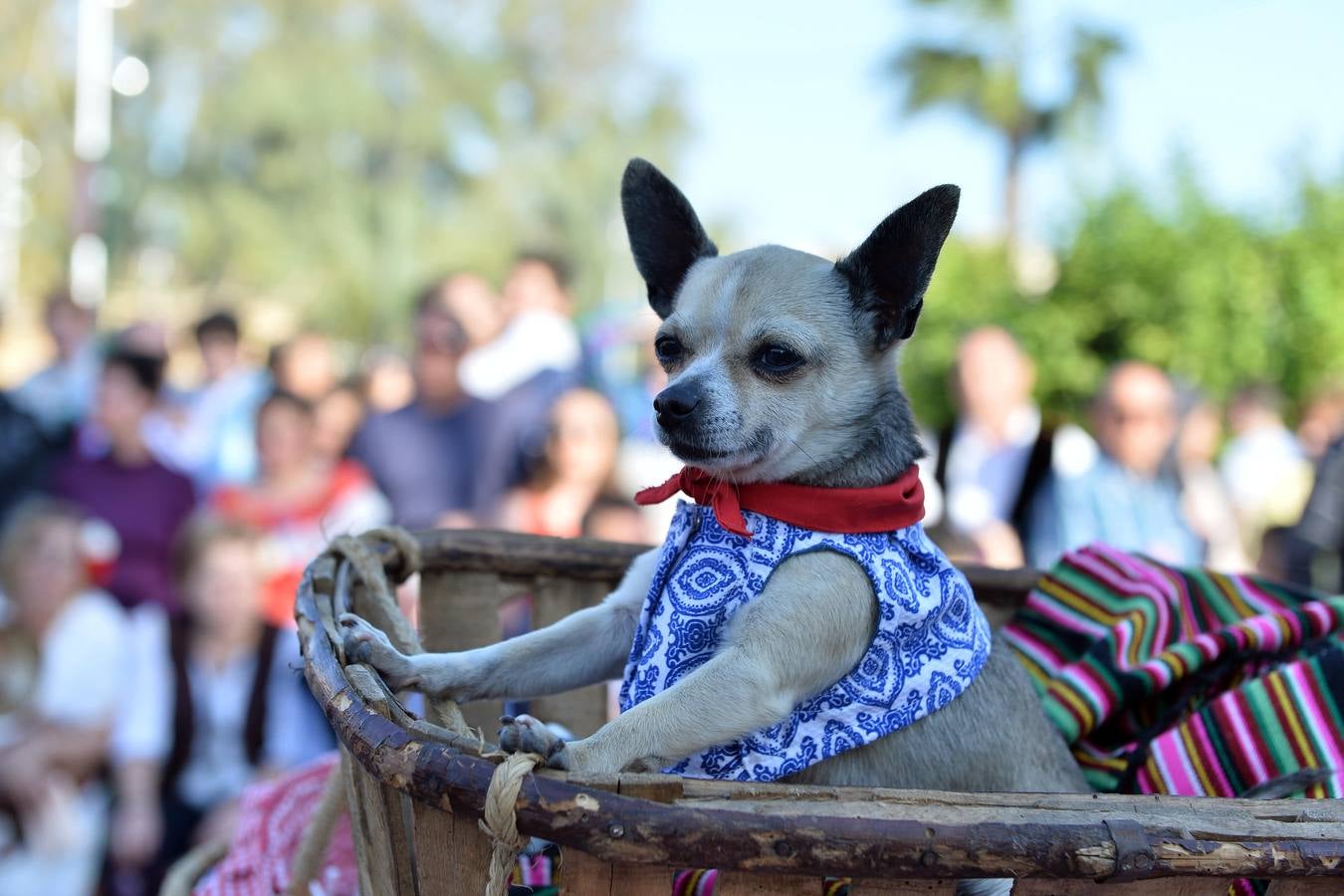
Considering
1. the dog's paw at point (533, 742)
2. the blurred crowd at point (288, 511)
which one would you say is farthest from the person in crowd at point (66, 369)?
the dog's paw at point (533, 742)

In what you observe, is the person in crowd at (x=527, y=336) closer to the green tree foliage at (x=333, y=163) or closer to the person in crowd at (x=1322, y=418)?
the person in crowd at (x=1322, y=418)

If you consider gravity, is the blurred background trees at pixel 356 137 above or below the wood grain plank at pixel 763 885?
→ above

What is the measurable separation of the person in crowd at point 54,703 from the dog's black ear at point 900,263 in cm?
380

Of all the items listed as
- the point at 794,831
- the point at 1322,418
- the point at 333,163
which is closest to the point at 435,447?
the point at 794,831

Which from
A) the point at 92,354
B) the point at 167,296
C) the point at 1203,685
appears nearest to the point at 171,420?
the point at 92,354

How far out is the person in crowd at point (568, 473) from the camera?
5434 mm

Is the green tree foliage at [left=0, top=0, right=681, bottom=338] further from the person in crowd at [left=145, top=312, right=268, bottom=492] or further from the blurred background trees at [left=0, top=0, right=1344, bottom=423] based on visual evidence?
the person in crowd at [left=145, top=312, right=268, bottom=492]

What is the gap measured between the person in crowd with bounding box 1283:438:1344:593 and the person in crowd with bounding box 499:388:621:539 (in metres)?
3.87

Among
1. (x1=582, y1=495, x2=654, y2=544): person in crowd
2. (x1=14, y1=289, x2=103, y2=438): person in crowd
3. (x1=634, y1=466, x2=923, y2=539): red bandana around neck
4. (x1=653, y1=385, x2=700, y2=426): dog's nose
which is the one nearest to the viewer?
(x1=634, y1=466, x2=923, y2=539): red bandana around neck

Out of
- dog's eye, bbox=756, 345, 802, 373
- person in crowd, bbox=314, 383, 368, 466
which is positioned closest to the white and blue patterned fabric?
dog's eye, bbox=756, 345, 802, 373

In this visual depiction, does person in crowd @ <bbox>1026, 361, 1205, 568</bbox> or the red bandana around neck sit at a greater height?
the red bandana around neck

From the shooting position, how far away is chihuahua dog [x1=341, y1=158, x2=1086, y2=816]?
2029 mm

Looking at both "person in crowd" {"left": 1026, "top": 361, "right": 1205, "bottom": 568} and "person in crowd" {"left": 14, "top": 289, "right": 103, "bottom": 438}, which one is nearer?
"person in crowd" {"left": 1026, "top": 361, "right": 1205, "bottom": 568}

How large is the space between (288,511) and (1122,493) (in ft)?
13.1
